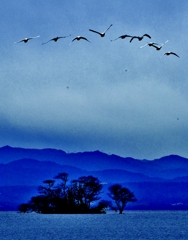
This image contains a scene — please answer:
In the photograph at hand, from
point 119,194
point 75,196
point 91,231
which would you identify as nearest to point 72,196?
point 75,196

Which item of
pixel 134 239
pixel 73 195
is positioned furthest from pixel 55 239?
pixel 73 195

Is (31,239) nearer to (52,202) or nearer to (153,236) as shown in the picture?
(153,236)

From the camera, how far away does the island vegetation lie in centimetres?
13638

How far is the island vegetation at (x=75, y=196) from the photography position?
136 m

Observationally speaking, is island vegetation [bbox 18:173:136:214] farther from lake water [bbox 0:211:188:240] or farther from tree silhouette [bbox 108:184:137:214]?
lake water [bbox 0:211:188:240]

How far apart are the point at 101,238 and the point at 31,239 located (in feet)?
31.6

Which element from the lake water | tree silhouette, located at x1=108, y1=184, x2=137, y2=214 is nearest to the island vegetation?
tree silhouette, located at x1=108, y1=184, x2=137, y2=214

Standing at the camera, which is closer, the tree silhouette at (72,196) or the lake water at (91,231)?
the lake water at (91,231)

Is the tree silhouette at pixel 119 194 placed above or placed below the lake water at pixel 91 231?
above

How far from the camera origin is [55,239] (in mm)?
70562

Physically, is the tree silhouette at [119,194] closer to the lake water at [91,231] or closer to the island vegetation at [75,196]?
the island vegetation at [75,196]

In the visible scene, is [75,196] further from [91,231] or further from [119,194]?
[91,231]

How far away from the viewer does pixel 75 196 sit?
13750 cm

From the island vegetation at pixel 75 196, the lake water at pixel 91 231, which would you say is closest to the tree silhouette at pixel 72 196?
the island vegetation at pixel 75 196
